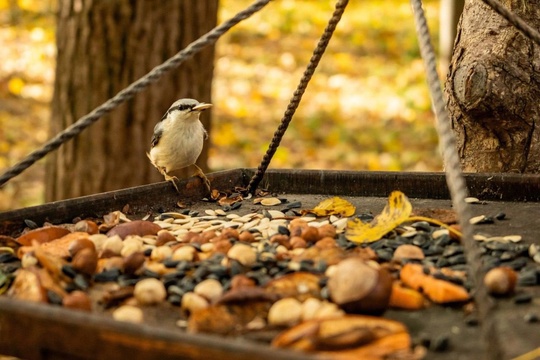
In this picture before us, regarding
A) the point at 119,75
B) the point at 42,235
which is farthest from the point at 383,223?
the point at 119,75

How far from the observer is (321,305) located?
1497 mm

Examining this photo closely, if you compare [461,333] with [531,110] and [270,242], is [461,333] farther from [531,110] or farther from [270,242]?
[531,110]

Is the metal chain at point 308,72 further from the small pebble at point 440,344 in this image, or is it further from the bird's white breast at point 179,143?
the small pebble at point 440,344

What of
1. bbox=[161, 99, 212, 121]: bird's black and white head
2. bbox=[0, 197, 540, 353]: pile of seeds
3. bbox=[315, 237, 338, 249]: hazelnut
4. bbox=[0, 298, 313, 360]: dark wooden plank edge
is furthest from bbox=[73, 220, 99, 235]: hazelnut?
bbox=[161, 99, 212, 121]: bird's black and white head

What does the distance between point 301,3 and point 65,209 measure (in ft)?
38.1

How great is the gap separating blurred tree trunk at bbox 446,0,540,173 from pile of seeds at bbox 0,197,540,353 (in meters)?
0.67

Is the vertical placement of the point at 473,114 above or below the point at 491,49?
below

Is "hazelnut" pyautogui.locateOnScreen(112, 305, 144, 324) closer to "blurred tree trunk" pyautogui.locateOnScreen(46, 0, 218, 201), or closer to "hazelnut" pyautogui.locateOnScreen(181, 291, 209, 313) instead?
"hazelnut" pyautogui.locateOnScreen(181, 291, 209, 313)

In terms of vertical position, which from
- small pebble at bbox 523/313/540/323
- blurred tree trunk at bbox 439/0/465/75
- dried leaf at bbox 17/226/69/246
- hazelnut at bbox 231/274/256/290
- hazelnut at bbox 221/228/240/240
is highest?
blurred tree trunk at bbox 439/0/465/75

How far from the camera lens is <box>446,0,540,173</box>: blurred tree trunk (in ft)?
9.22

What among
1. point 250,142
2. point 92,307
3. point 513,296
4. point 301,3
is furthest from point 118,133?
point 301,3

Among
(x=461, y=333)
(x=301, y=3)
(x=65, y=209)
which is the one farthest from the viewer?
(x=301, y=3)

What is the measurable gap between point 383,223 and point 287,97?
7.66m

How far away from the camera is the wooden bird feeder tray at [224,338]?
3.91 ft
